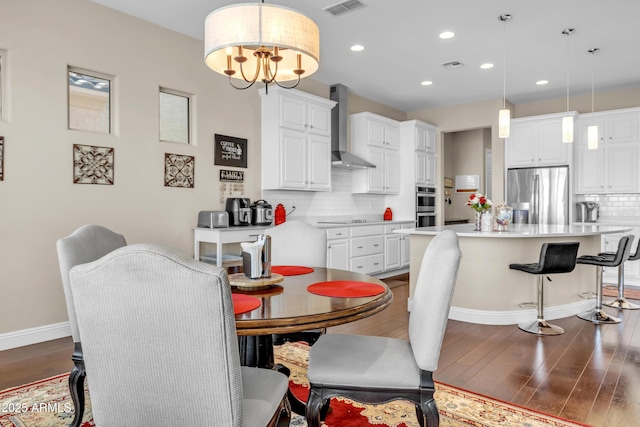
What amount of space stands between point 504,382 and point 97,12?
14.2 feet

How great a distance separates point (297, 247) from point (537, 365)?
6.07ft

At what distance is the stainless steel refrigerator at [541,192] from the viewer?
6.30 m

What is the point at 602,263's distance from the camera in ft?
12.6

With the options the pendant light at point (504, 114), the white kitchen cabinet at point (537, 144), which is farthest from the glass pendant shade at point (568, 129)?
the white kitchen cabinet at point (537, 144)

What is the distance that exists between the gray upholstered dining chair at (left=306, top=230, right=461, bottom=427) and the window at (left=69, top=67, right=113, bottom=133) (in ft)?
10.4

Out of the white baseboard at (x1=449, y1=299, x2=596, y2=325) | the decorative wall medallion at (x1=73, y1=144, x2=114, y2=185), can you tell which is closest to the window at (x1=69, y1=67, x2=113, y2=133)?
the decorative wall medallion at (x1=73, y1=144, x2=114, y2=185)

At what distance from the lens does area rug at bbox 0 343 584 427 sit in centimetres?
210

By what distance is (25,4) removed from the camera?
10.7 ft

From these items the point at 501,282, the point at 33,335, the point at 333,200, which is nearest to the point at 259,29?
the point at 33,335

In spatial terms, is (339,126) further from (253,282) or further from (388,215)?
(253,282)

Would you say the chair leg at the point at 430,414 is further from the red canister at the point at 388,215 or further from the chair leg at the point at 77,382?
the red canister at the point at 388,215

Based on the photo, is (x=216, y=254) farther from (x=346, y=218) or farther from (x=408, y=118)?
(x=408, y=118)

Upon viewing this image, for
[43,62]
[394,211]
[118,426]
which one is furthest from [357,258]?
[118,426]

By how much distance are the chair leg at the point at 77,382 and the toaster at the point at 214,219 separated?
2.41 metres
